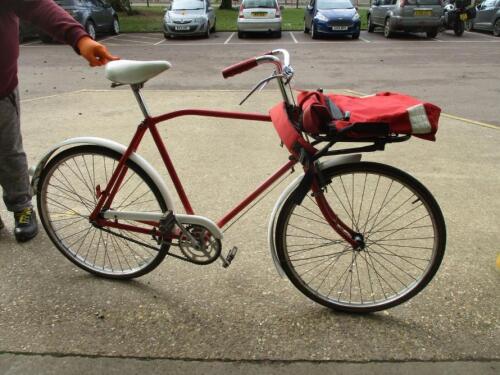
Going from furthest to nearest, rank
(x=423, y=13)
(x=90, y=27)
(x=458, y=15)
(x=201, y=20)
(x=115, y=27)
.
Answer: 1. (x=115, y=27)
2. (x=458, y=15)
3. (x=201, y=20)
4. (x=90, y=27)
5. (x=423, y=13)

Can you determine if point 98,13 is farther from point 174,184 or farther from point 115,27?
point 174,184

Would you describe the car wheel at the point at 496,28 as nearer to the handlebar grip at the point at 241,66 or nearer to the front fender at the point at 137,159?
the handlebar grip at the point at 241,66

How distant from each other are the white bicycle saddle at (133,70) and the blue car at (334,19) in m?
13.9

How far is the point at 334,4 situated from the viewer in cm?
1562

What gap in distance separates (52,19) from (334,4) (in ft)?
48.3

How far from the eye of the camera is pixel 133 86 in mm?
2277

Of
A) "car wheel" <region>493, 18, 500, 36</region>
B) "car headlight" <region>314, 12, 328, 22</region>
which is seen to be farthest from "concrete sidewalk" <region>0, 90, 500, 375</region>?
"car wheel" <region>493, 18, 500, 36</region>

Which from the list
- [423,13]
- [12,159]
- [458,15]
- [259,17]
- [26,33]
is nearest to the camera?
[12,159]

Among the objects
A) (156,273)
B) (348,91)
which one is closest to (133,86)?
(156,273)

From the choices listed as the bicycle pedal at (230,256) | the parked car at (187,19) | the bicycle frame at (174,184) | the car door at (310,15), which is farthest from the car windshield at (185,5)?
the bicycle pedal at (230,256)

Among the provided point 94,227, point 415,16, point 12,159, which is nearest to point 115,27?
point 415,16

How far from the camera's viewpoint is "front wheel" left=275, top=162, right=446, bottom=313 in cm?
225

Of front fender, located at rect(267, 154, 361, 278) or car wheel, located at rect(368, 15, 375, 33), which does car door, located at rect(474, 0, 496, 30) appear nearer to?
car wheel, located at rect(368, 15, 375, 33)

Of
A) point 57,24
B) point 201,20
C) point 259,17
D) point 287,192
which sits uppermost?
point 57,24
